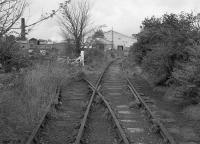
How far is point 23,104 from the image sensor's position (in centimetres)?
1030

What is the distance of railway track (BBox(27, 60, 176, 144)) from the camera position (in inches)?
321

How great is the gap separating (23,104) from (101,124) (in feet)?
7.77

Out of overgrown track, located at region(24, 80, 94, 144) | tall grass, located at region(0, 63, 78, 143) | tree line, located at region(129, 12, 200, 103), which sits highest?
tree line, located at region(129, 12, 200, 103)

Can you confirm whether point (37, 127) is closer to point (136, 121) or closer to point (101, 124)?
point (101, 124)

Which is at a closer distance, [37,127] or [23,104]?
[37,127]

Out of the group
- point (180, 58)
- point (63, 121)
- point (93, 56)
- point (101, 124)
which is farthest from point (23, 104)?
point (93, 56)

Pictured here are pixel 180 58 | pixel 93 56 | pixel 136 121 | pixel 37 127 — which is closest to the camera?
pixel 37 127

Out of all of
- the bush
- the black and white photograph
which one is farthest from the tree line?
the bush

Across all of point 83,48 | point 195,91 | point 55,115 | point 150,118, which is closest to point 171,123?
point 150,118

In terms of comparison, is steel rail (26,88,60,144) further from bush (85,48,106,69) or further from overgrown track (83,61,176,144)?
bush (85,48,106,69)

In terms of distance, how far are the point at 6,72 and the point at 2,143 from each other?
15.6 ft

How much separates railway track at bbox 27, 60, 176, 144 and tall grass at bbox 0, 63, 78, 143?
365 millimetres

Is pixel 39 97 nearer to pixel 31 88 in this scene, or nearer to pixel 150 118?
pixel 31 88

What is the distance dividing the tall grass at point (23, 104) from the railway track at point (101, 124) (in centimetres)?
36
